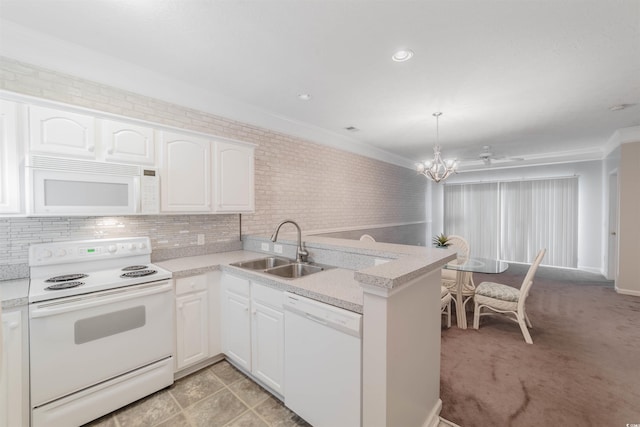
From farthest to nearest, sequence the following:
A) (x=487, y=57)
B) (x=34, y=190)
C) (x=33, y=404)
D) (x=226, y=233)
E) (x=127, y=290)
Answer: (x=226, y=233), (x=487, y=57), (x=127, y=290), (x=34, y=190), (x=33, y=404)

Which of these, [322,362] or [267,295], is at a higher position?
[267,295]

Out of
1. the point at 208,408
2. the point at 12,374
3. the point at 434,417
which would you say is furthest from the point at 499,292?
the point at 12,374

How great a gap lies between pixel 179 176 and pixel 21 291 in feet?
4.20

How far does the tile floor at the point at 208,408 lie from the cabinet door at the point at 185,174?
1.49m

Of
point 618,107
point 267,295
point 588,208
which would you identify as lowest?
point 267,295

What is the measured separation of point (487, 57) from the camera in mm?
2371

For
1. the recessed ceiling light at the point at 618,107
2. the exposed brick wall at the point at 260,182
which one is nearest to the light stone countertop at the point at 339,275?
the exposed brick wall at the point at 260,182

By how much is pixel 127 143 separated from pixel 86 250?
0.91 meters

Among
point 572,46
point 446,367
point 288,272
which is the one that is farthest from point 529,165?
point 288,272

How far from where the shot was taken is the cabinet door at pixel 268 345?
196 centimetres

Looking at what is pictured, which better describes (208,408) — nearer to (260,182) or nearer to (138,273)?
(138,273)

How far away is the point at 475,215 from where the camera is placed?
7402mm

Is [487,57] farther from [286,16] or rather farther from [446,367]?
[446,367]

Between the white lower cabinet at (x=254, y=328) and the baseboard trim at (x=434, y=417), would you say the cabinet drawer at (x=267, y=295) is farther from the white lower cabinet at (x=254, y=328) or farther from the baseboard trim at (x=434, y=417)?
the baseboard trim at (x=434, y=417)
